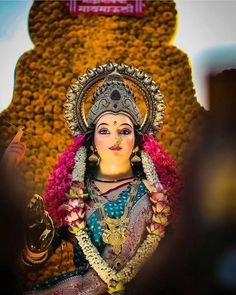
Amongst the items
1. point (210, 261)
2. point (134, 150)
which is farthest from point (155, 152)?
point (210, 261)

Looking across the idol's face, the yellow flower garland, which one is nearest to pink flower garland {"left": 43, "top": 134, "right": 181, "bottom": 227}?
the idol's face

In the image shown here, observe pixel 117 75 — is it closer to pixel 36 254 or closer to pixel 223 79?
pixel 223 79

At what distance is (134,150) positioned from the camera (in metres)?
3.84

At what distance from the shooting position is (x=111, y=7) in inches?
157

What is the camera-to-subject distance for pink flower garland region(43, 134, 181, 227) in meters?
3.79

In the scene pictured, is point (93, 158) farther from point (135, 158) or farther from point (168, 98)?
point (168, 98)

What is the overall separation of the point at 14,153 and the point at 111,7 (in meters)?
1.10

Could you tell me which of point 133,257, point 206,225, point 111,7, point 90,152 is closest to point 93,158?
point 90,152

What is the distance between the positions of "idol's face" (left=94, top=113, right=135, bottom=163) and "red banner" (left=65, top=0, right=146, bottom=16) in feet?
2.23

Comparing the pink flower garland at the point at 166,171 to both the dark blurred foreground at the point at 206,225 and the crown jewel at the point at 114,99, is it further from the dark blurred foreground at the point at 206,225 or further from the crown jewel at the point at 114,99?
the crown jewel at the point at 114,99

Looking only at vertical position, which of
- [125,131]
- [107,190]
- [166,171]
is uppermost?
[125,131]

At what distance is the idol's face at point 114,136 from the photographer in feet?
12.4

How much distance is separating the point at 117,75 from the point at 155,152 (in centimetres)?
52

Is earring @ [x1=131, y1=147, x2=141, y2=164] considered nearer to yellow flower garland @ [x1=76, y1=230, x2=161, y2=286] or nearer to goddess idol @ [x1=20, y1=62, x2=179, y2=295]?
goddess idol @ [x1=20, y1=62, x2=179, y2=295]
